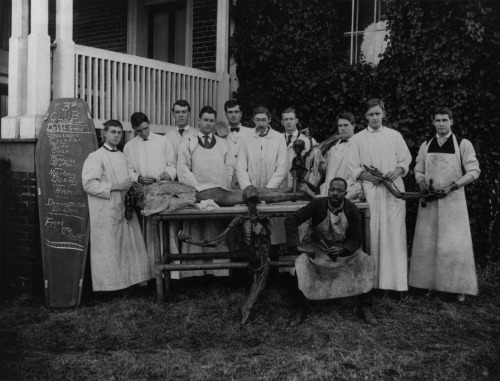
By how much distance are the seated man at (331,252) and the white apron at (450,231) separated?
1.14 metres

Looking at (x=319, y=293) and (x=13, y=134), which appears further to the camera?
(x=13, y=134)

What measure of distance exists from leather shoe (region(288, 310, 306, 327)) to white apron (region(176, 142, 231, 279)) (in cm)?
133

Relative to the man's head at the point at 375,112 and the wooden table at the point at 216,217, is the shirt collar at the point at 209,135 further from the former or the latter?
the man's head at the point at 375,112

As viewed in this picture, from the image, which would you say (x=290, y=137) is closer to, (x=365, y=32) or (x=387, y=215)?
(x=387, y=215)

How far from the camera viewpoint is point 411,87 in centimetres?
779

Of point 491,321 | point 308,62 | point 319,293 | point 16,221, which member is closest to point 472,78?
point 308,62

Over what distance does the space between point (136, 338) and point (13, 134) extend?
2.98 metres

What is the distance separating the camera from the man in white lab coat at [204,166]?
6.28 metres

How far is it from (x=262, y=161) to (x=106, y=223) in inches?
74.1

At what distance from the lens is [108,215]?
5.94m

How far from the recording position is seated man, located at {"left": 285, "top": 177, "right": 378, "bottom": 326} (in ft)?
17.0

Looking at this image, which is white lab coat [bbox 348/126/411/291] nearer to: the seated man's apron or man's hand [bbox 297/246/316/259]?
the seated man's apron

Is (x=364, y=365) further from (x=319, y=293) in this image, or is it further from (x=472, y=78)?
(x=472, y=78)

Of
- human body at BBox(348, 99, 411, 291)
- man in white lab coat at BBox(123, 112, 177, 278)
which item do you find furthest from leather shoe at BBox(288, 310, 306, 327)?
man in white lab coat at BBox(123, 112, 177, 278)
